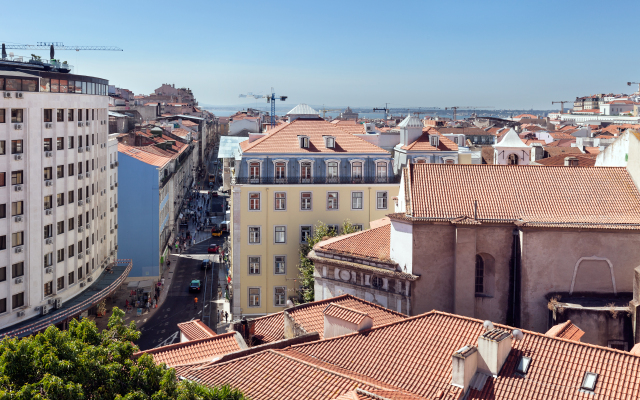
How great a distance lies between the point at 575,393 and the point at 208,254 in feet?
200

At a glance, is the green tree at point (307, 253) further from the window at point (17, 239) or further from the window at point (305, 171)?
the window at point (17, 239)

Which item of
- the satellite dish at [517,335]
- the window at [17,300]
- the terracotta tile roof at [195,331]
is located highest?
the satellite dish at [517,335]

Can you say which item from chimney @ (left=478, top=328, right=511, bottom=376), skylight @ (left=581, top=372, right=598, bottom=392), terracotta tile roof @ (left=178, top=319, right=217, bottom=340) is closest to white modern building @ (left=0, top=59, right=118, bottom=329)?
terracotta tile roof @ (left=178, top=319, right=217, bottom=340)

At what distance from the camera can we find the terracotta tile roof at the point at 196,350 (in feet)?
86.3

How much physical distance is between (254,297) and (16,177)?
19.4m

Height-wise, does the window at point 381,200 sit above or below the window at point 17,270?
above

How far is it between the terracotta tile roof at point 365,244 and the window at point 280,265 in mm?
10980

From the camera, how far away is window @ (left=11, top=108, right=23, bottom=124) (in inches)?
1699

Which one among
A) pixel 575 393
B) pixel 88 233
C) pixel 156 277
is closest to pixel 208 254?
pixel 156 277

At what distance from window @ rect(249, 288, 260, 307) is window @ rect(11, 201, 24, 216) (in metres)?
17.6

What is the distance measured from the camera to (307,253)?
5056cm

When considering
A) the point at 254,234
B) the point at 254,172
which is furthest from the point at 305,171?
the point at 254,234

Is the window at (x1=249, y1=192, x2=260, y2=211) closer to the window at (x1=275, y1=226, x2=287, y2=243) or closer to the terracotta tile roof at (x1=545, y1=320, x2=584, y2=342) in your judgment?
the window at (x1=275, y1=226, x2=287, y2=243)

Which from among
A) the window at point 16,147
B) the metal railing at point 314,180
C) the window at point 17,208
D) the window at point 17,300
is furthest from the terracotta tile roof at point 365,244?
the window at point 16,147
